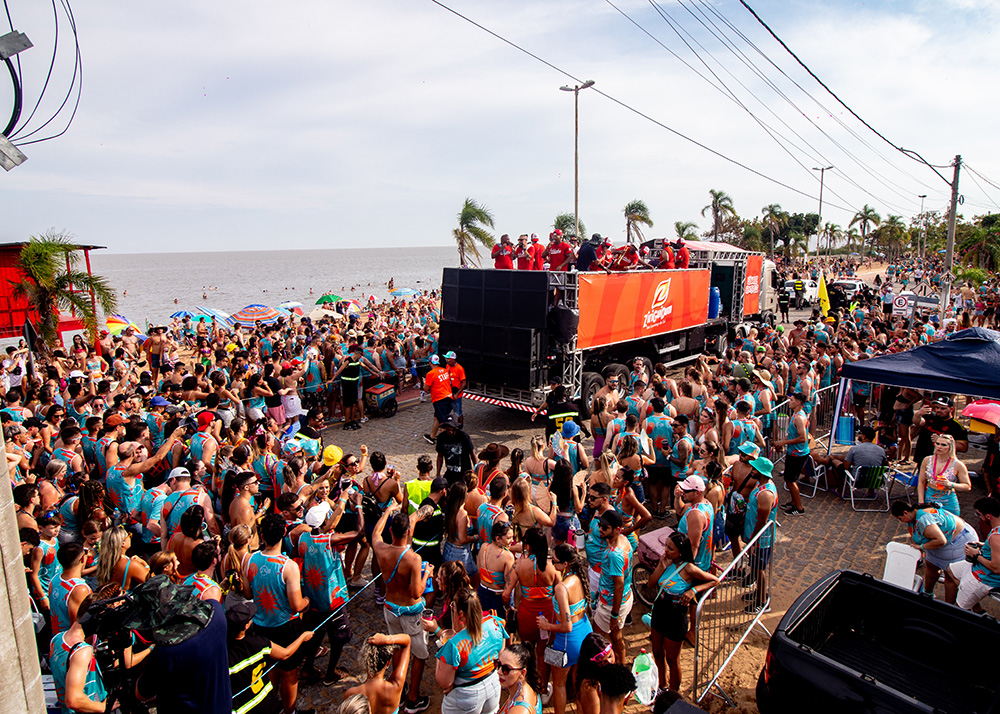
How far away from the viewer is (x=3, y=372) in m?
12.1

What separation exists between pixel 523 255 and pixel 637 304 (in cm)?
265

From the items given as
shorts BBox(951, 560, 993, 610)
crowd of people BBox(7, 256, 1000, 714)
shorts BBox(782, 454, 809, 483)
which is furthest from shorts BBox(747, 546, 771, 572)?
shorts BBox(782, 454, 809, 483)

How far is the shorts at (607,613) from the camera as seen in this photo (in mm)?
4410

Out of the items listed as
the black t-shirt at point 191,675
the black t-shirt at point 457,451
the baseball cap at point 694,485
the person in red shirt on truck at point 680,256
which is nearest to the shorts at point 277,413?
the black t-shirt at point 457,451

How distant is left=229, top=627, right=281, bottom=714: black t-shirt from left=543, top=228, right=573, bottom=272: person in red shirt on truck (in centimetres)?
885

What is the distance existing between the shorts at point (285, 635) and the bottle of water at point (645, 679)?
2288mm

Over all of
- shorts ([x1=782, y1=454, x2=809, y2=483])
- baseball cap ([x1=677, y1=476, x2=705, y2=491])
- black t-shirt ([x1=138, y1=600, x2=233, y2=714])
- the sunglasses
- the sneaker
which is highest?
baseball cap ([x1=677, y1=476, x2=705, y2=491])

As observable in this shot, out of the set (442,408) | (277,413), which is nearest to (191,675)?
(277,413)

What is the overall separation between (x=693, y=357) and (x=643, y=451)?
8689 millimetres

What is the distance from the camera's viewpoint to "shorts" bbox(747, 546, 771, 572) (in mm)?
5395

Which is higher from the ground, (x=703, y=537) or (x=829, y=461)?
(x=703, y=537)

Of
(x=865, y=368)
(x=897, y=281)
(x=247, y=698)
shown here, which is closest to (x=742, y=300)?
(x=865, y=368)

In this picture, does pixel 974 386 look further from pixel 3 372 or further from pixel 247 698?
pixel 3 372

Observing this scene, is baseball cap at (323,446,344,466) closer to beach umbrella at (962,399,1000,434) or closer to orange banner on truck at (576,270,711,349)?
orange banner on truck at (576,270,711,349)
